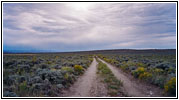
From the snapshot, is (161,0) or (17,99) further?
(161,0)

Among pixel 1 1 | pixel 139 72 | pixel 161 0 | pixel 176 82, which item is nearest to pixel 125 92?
pixel 176 82

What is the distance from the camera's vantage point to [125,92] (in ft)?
23.2

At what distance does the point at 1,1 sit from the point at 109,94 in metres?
7.12

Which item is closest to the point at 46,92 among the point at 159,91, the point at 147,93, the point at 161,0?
the point at 147,93

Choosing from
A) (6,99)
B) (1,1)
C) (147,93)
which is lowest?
(147,93)

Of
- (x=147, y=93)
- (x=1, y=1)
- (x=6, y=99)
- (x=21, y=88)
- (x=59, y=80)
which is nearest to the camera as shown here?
(x=6, y=99)

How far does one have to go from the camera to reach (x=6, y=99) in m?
5.27

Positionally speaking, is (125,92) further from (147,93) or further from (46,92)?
(46,92)

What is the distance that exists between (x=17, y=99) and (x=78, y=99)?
8.42ft

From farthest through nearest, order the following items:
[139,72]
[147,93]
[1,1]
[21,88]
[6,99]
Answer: [139,72] < [147,93] < [21,88] < [1,1] < [6,99]

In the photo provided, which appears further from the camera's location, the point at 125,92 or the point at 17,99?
the point at 125,92

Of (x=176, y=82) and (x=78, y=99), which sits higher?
(x=176, y=82)

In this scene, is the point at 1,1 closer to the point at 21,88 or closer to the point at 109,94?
the point at 21,88

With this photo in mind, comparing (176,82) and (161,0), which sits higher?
(161,0)
